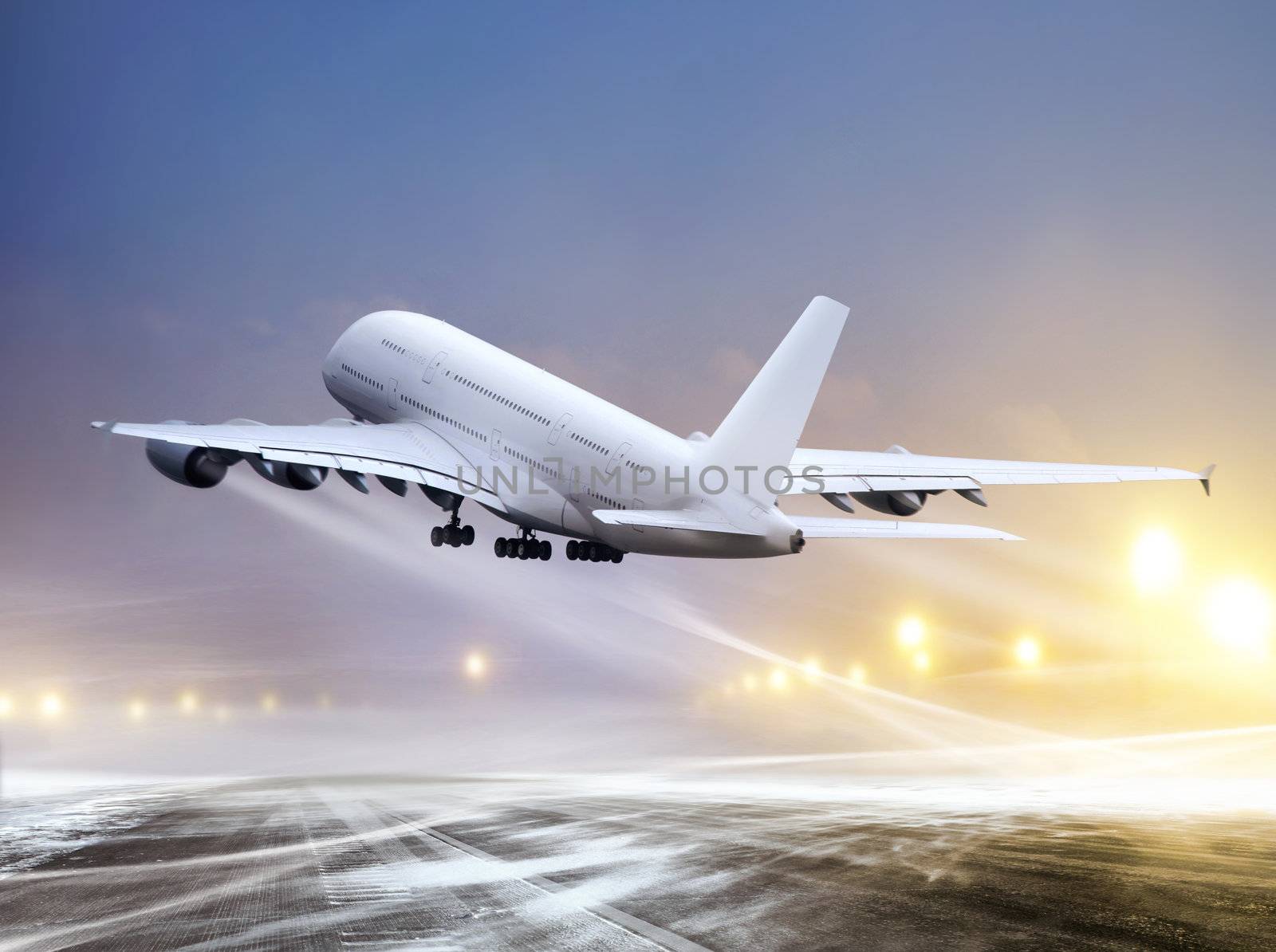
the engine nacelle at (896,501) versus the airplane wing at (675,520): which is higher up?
the engine nacelle at (896,501)

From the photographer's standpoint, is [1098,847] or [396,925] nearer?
[396,925]

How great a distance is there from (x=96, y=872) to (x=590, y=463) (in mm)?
23602

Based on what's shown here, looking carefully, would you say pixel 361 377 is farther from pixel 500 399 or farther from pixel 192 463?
pixel 192 463

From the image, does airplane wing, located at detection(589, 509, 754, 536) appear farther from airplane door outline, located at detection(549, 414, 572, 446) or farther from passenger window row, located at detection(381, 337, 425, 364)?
passenger window row, located at detection(381, 337, 425, 364)

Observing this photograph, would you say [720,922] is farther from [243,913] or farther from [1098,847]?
[1098,847]

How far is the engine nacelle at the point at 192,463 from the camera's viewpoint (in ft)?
153

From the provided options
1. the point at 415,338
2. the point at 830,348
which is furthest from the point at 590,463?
the point at 415,338

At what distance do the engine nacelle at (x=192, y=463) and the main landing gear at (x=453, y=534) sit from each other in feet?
30.1

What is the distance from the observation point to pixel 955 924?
66.9 feet

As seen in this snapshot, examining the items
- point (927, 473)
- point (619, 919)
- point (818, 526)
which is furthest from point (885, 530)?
point (619, 919)

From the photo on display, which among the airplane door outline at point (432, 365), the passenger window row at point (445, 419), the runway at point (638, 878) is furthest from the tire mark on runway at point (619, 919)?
the airplane door outline at point (432, 365)

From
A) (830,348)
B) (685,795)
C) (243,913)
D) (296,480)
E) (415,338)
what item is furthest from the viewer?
(415,338)

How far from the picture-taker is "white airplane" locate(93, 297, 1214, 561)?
40.7 metres

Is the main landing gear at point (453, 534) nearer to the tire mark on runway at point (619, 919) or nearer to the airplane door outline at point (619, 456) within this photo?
the airplane door outline at point (619, 456)
